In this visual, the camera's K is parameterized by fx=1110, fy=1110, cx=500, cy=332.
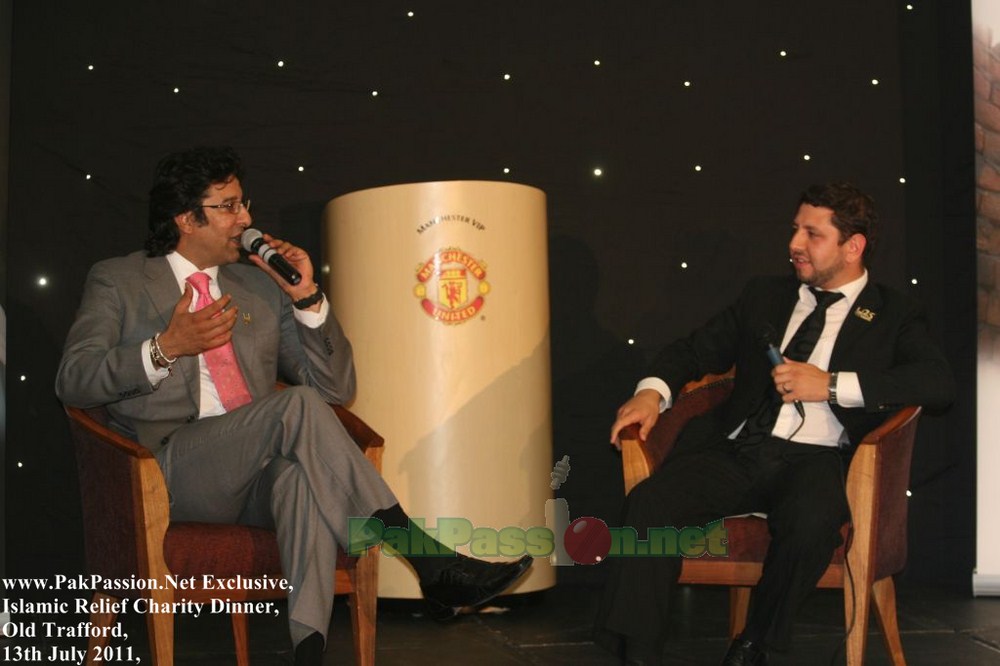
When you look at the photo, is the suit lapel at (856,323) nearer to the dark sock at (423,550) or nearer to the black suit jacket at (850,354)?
the black suit jacket at (850,354)

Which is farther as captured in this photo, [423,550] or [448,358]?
[448,358]

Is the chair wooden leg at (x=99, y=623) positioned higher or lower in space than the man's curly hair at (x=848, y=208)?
lower

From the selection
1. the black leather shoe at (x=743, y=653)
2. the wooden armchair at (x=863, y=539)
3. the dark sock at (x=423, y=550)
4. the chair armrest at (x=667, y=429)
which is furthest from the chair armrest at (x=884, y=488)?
the dark sock at (x=423, y=550)

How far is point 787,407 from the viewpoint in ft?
9.98

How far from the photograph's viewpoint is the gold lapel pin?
3.04m

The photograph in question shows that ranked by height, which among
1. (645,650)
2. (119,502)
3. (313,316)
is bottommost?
(645,650)

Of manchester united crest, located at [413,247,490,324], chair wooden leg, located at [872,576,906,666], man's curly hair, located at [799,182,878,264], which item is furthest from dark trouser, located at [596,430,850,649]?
manchester united crest, located at [413,247,490,324]

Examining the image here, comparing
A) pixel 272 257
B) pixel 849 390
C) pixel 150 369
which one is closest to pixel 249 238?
pixel 272 257

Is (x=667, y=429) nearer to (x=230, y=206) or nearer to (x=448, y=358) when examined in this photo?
(x=448, y=358)

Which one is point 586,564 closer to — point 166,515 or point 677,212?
point 677,212

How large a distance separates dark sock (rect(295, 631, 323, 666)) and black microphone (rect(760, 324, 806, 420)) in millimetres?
1357

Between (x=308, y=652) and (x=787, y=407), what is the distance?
1445 millimetres

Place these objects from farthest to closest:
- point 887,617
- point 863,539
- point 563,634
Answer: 1. point 563,634
2. point 887,617
3. point 863,539

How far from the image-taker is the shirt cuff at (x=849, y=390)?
2.85 metres
